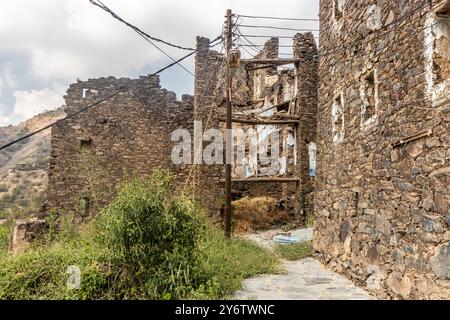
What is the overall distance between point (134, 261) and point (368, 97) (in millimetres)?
4326

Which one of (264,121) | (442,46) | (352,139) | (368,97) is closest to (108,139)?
(264,121)

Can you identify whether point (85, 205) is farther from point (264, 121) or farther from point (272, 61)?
point (272, 61)

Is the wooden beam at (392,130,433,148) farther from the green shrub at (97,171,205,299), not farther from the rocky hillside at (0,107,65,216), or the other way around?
the rocky hillside at (0,107,65,216)

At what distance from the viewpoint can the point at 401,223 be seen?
4.84 metres

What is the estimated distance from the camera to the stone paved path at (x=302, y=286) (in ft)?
18.0

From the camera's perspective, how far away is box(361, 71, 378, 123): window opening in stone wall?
595cm

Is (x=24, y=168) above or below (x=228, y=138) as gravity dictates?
above

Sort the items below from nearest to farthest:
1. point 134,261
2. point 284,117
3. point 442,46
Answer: point 442,46 → point 134,261 → point 284,117

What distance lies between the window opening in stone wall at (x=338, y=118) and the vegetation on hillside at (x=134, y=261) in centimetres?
314

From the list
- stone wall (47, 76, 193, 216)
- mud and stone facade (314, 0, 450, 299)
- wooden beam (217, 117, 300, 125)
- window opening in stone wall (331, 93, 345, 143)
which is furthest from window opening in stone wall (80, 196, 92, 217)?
window opening in stone wall (331, 93, 345, 143)

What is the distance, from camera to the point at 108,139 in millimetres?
14656

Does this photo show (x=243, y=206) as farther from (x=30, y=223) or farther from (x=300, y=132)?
(x=30, y=223)

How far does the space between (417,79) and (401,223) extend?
1.77 meters
